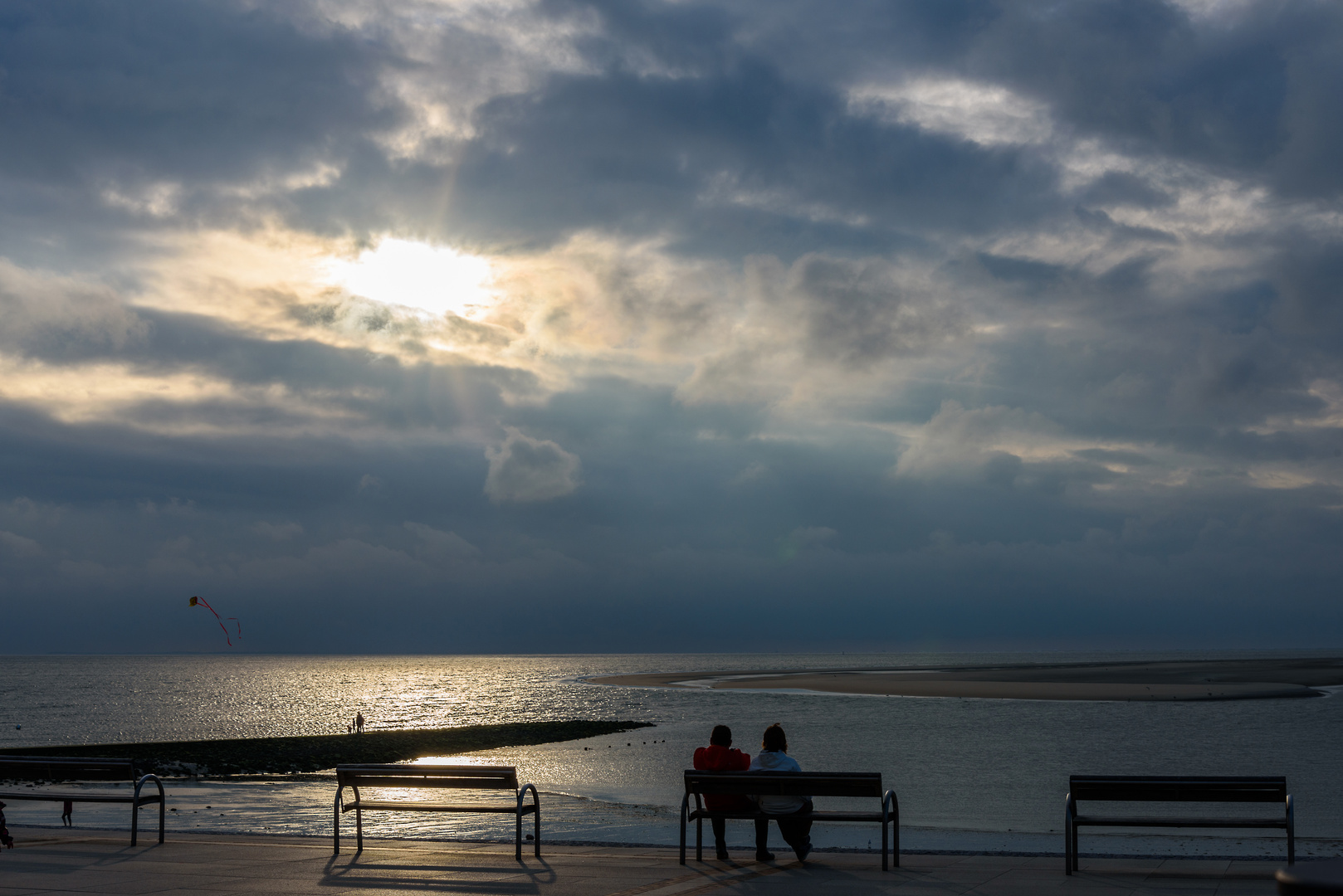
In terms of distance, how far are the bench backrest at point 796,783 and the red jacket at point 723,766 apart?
27cm

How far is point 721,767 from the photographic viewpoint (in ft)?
40.2

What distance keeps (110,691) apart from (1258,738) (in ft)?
441

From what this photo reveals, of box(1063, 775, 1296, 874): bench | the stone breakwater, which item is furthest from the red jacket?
the stone breakwater

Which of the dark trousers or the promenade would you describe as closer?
the promenade

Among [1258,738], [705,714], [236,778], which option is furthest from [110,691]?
[1258,738]

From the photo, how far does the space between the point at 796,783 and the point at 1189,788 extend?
13.3 feet

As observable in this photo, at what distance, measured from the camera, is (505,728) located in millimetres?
55469

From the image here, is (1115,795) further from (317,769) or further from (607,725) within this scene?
(607,725)

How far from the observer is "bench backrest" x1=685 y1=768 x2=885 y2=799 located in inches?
452

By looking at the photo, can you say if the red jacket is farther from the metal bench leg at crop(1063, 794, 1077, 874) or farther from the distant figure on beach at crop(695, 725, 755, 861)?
the metal bench leg at crop(1063, 794, 1077, 874)

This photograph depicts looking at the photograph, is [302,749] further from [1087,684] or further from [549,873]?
[1087,684]

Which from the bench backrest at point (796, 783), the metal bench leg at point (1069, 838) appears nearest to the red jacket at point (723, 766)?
the bench backrest at point (796, 783)

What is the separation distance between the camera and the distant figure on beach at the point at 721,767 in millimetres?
11953

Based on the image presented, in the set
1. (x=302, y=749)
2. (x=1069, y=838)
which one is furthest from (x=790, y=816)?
(x=302, y=749)
